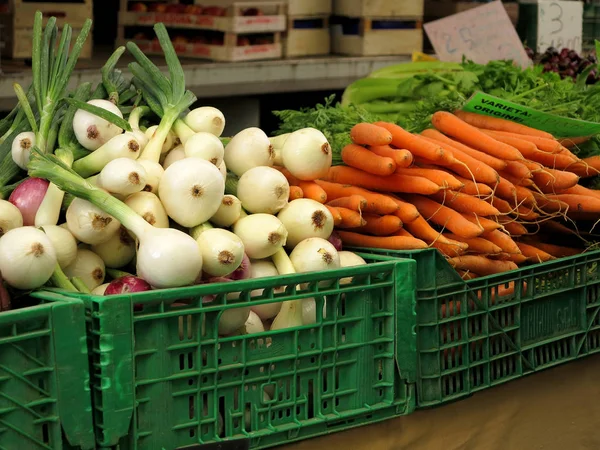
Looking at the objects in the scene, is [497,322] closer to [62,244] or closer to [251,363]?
[251,363]

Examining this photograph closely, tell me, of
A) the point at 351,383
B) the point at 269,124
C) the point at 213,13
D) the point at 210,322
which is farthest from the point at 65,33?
the point at 269,124

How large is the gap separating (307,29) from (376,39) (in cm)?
38

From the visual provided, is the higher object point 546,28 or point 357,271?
point 546,28

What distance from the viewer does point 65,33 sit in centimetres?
191

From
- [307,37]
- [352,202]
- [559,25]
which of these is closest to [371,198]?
[352,202]

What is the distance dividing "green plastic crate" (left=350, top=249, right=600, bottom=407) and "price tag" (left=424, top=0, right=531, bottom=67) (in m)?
1.94

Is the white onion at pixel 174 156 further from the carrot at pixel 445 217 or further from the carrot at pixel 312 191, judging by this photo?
the carrot at pixel 445 217

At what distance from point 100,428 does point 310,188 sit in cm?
76

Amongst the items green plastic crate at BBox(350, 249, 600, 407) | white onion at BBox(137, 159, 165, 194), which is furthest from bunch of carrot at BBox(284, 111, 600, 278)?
white onion at BBox(137, 159, 165, 194)

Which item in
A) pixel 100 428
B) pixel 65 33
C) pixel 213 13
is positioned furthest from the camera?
pixel 213 13

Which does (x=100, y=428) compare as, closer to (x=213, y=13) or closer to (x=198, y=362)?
(x=198, y=362)

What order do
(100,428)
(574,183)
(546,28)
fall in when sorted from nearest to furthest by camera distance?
1. (100,428)
2. (574,183)
3. (546,28)

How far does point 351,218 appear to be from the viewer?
6.43 feet

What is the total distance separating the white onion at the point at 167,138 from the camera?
183 centimetres
